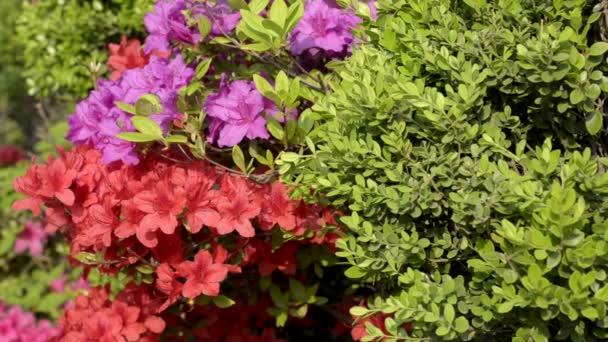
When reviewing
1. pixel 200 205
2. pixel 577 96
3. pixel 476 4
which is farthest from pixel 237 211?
pixel 577 96

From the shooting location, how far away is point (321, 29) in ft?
7.75

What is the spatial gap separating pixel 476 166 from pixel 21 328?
10.6 feet

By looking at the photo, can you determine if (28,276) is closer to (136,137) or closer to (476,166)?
(136,137)

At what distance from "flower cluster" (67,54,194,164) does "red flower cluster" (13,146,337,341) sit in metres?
0.08

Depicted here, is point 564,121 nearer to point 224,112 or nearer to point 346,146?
point 346,146

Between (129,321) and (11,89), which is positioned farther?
(11,89)

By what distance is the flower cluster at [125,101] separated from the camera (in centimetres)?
233

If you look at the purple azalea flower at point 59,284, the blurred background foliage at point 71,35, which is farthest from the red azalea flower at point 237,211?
the purple azalea flower at point 59,284

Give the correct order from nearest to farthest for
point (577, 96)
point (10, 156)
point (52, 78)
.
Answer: point (577, 96)
point (52, 78)
point (10, 156)

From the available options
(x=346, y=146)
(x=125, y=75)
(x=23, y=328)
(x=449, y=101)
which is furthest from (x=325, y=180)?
(x=23, y=328)

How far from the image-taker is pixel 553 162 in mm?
1685

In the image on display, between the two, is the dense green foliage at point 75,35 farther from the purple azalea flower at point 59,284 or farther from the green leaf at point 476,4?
the green leaf at point 476,4

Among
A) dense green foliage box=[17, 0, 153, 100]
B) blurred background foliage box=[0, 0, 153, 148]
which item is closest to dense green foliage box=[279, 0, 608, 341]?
blurred background foliage box=[0, 0, 153, 148]

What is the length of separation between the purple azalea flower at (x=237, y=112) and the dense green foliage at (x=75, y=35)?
1419 mm
